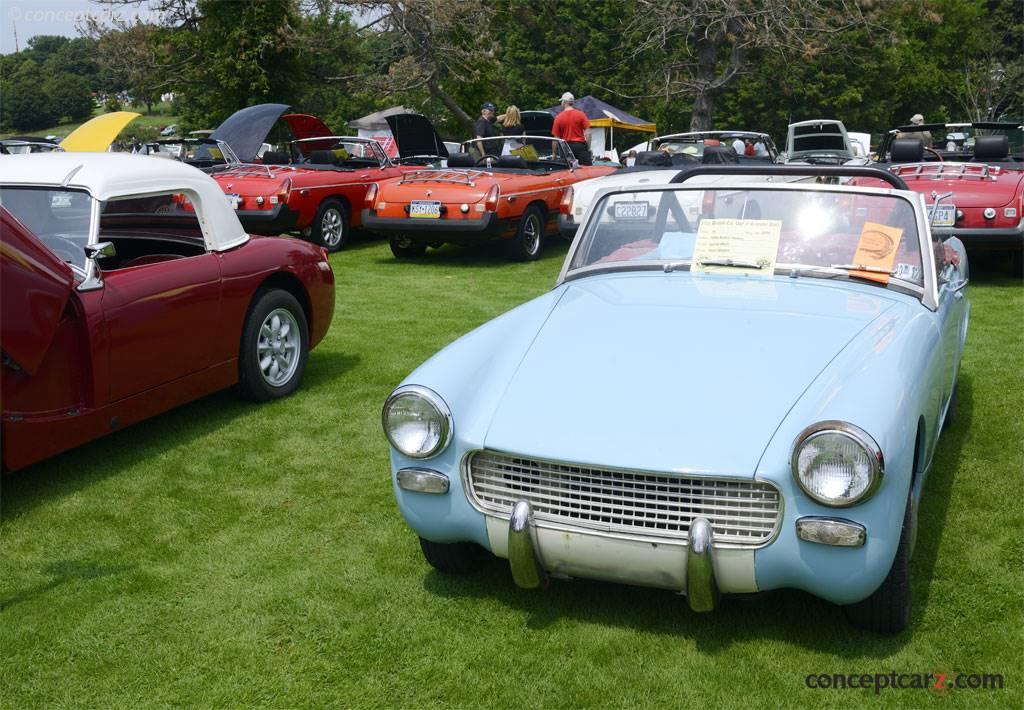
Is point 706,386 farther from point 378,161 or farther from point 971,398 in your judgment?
point 378,161

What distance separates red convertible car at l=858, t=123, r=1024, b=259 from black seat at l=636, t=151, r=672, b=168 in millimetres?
2558

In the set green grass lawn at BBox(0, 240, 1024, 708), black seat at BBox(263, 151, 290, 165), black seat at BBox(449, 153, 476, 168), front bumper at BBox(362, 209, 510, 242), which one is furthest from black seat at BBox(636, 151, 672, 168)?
Result: green grass lawn at BBox(0, 240, 1024, 708)

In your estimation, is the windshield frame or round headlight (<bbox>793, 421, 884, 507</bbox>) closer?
round headlight (<bbox>793, 421, 884, 507</bbox>)

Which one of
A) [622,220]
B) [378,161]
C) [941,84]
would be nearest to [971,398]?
[622,220]

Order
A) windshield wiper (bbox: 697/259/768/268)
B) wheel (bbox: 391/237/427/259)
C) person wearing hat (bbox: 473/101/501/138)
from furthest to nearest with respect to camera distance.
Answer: person wearing hat (bbox: 473/101/501/138) < wheel (bbox: 391/237/427/259) < windshield wiper (bbox: 697/259/768/268)

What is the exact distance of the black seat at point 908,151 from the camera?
1150 centimetres

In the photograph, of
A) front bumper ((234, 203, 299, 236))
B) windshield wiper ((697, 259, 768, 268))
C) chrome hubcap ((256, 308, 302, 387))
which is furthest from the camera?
front bumper ((234, 203, 299, 236))

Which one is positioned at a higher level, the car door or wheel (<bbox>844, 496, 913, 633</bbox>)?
the car door

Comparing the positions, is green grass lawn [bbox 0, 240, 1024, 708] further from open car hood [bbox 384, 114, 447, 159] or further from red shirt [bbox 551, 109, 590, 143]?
open car hood [bbox 384, 114, 447, 159]

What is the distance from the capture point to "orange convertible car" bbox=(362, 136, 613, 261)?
1120 cm

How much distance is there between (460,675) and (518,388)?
960mm

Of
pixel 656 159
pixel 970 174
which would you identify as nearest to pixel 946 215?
pixel 970 174

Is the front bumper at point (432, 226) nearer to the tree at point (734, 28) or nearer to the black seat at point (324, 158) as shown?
the black seat at point (324, 158)

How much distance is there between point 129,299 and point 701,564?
3172 mm
